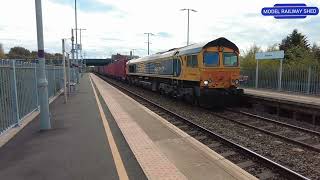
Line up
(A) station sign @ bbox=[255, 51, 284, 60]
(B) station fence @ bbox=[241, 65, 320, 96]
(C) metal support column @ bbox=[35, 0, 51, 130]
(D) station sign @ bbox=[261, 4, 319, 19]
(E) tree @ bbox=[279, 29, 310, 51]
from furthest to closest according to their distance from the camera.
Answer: (E) tree @ bbox=[279, 29, 310, 51]
(A) station sign @ bbox=[255, 51, 284, 60]
(B) station fence @ bbox=[241, 65, 320, 96]
(D) station sign @ bbox=[261, 4, 319, 19]
(C) metal support column @ bbox=[35, 0, 51, 130]

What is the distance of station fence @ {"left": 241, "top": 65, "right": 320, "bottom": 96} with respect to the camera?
1003 inches

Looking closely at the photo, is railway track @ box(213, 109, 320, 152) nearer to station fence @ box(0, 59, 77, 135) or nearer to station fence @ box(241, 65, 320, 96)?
station fence @ box(0, 59, 77, 135)

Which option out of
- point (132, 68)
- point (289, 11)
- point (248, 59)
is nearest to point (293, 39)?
point (248, 59)

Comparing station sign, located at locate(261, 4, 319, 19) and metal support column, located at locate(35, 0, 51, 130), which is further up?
station sign, located at locate(261, 4, 319, 19)

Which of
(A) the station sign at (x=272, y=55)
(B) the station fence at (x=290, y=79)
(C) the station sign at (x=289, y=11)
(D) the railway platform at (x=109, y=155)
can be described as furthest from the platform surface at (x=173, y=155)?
(A) the station sign at (x=272, y=55)

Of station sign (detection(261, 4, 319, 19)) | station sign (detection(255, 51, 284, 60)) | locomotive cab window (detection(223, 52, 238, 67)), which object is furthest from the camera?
station sign (detection(255, 51, 284, 60))

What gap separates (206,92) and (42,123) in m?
8.42

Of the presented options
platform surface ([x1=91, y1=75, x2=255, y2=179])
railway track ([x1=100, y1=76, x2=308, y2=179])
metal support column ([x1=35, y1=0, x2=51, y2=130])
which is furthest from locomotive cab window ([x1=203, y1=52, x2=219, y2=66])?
metal support column ([x1=35, y1=0, x2=51, y2=130])

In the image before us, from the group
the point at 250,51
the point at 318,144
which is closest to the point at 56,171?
the point at 318,144

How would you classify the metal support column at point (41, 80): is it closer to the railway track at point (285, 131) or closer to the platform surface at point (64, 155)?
the platform surface at point (64, 155)

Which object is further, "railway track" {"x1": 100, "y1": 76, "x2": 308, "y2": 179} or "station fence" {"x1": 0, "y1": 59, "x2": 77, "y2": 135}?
"station fence" {"x1": 0, "y1": 59, "x2": 77, "y2": 135}

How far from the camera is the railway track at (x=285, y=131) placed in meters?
10.5

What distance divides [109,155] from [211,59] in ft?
35.7

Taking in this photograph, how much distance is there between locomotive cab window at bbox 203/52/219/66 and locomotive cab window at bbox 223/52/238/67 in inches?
17.1
